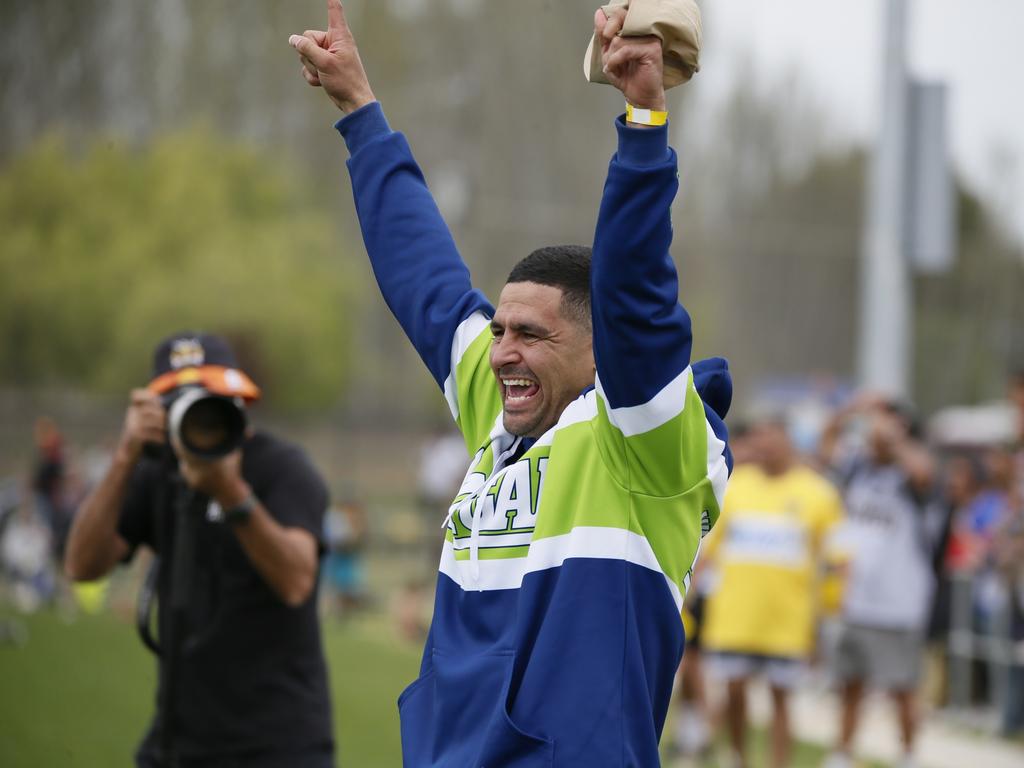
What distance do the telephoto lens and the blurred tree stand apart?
24.2 meters

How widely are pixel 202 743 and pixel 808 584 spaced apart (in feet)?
18.2

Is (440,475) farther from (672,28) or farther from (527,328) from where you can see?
(672,28)

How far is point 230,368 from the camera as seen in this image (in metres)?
4.32

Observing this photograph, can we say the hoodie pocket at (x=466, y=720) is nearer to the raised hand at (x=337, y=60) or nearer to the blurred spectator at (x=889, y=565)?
the raised hand at (x=337, y=60)

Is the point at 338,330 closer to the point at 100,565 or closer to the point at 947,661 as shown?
the point at 947,661

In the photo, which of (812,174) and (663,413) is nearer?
(663,413)

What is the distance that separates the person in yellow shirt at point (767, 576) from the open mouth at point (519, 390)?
240 inches

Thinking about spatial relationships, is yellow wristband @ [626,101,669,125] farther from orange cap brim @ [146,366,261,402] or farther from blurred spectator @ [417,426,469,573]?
blurred spectator @ [417,426,469,573]

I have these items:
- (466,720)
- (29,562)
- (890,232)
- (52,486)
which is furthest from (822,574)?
(52,486)

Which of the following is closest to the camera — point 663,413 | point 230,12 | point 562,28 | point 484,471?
point 663,413

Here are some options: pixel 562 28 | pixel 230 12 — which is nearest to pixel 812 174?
pixel 230 12

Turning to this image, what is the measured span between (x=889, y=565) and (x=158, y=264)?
24.8m

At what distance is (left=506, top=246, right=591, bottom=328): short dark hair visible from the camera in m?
2.87

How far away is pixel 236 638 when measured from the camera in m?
4.19
